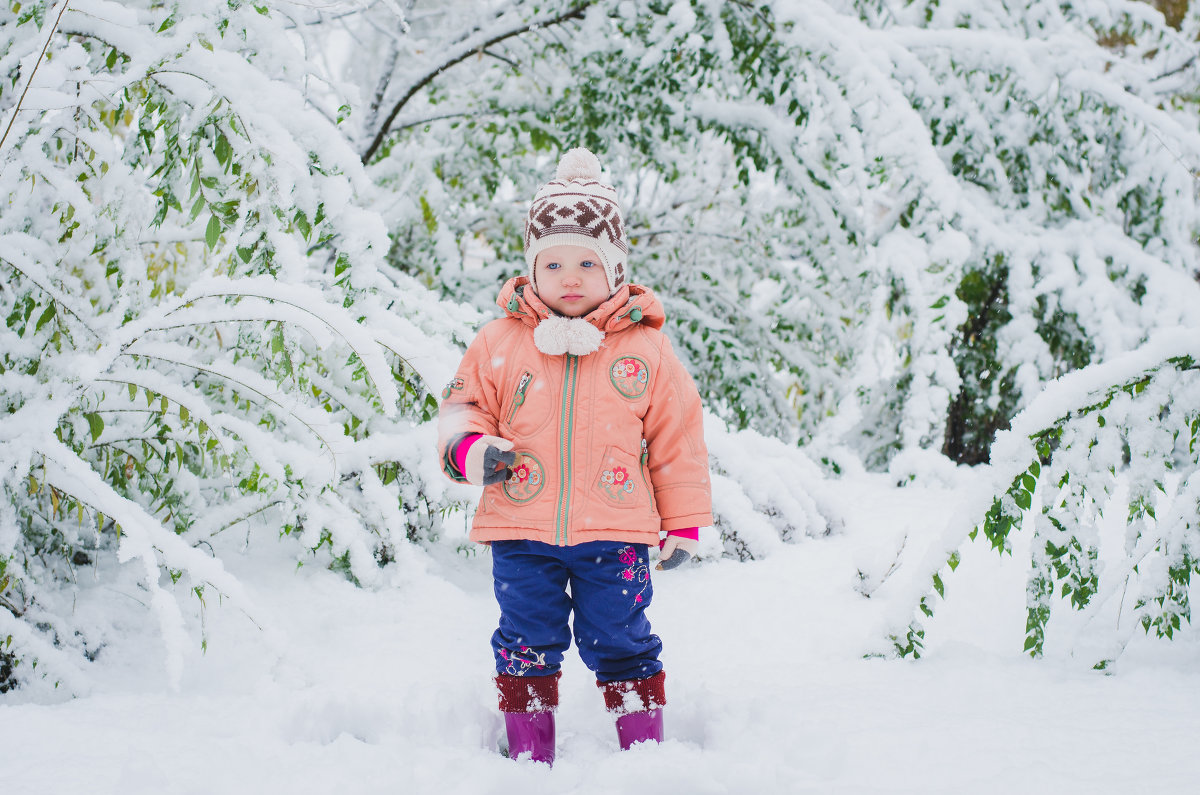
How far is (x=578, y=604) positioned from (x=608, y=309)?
0.67 meters

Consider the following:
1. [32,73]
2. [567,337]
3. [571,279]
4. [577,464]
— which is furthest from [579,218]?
[32,73]

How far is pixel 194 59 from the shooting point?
5.63 feet

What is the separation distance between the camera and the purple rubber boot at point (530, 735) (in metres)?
1.66

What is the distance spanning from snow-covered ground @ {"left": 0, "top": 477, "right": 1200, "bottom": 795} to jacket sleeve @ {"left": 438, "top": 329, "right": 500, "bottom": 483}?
0.62 metres

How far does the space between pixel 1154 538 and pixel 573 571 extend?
1.34 meters

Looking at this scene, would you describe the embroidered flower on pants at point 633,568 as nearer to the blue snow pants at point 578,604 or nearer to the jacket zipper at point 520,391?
the blue snow pants at point 578,604

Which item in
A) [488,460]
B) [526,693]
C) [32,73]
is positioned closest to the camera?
[32,73]

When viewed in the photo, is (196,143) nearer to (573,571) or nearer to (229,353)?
(229,353)

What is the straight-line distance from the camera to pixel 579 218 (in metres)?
1.73

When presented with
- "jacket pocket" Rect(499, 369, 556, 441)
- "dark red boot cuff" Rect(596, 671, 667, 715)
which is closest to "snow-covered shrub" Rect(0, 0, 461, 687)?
"jacket pocket" Rect(499, 369, 556, 441)

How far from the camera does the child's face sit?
1.75 metres

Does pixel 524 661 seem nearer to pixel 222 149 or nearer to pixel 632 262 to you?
pixel 222 149

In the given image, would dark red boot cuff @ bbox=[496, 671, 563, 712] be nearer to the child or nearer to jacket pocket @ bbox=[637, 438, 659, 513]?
the child

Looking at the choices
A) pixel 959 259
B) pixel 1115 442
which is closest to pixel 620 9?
pixel 959 259
